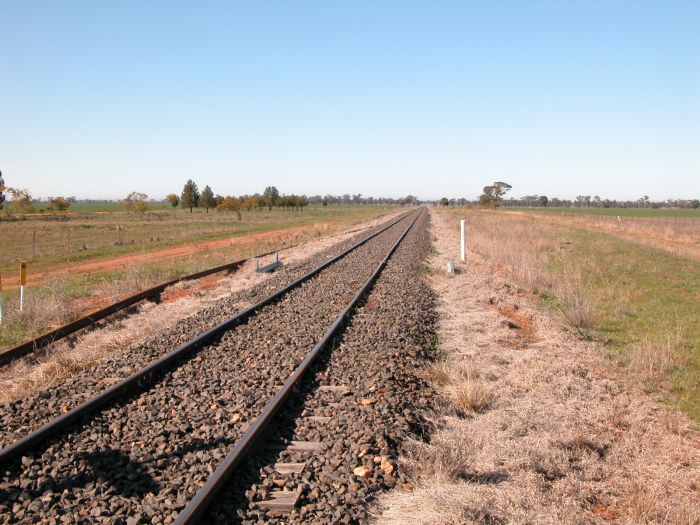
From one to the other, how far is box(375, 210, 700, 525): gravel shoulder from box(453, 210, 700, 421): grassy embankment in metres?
0.61

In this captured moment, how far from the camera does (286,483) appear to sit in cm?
454

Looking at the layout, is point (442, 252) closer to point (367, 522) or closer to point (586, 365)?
point (586, 365)

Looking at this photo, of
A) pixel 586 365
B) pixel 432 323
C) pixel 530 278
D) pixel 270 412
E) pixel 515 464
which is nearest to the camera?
pixel 515 464

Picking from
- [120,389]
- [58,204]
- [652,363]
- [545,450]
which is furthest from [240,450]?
[58,204]

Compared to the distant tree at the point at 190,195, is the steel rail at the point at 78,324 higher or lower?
lower

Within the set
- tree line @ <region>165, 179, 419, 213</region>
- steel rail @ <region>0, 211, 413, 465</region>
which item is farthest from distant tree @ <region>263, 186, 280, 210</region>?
steel rail @ <region>0, 211, 413, 465</region>

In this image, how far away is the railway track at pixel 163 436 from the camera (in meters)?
4.20

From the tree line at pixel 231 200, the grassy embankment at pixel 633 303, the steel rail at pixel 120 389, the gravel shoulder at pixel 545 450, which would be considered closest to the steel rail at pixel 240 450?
the gravel shoulder at pixel 545 450

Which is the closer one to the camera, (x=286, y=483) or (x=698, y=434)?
(x=286, y=483)

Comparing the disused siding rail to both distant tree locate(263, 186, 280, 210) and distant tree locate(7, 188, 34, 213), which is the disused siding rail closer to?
distant tree locate(7, 188, 34, 213)

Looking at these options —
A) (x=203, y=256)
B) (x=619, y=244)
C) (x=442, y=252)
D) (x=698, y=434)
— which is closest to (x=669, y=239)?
(x=619, y=244)

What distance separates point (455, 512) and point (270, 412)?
88.9 inches

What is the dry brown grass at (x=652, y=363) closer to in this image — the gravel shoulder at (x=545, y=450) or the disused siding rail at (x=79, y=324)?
the gravel shoulder at (x=545, y=450)

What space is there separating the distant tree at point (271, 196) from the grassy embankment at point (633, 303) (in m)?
105
